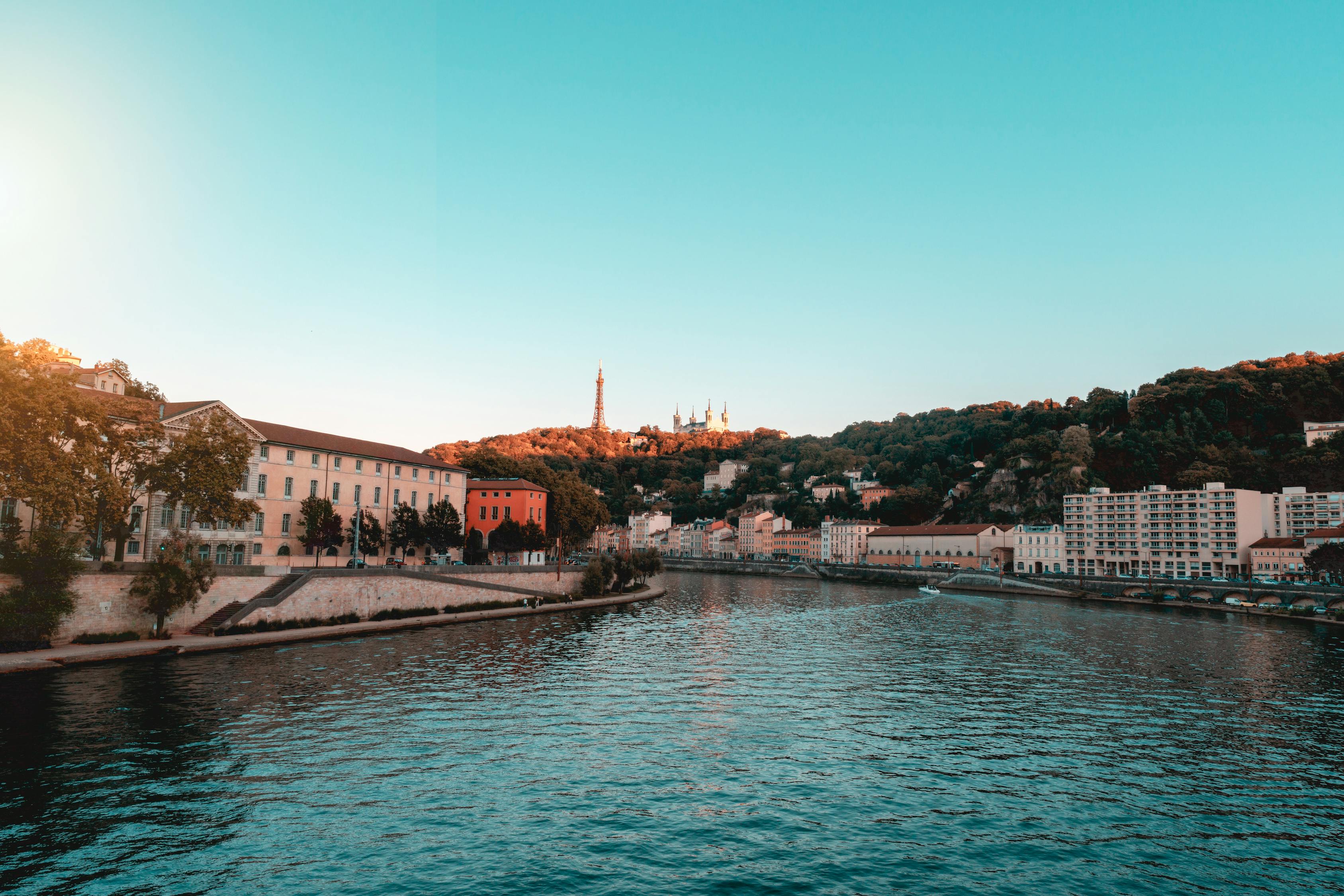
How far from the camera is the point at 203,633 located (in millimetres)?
45250

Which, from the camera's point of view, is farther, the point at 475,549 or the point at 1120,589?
the point at 1120,589

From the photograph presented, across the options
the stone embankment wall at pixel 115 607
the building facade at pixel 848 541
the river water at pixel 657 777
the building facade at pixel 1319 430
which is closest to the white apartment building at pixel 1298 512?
the building facade at pixel 1319 430

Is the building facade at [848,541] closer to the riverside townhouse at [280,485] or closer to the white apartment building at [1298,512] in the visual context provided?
the white apartment building at [1298,512]

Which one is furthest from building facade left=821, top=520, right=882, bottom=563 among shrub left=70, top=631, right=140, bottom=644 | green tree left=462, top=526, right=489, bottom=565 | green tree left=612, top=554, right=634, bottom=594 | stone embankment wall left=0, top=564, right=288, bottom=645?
shrub left=70, top=631, right=140, bottom=644

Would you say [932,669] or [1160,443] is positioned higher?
[1160,443]

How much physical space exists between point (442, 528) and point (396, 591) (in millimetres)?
17629

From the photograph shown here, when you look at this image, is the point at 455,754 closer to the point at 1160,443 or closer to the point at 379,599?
the point at 379,599

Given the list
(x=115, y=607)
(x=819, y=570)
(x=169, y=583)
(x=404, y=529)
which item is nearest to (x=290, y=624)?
(x=169, y=583)

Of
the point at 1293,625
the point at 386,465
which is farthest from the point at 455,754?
the point at 1293,625

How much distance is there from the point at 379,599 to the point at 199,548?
12.2 meters

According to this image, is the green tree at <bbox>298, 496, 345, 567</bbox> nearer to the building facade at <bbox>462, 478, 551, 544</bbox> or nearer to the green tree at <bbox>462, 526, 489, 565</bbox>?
the green tree at <bbox>462, 526, 489, 565</bbox>

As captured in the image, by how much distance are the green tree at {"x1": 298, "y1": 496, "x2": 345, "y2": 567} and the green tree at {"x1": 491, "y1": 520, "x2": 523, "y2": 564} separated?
21.8 m

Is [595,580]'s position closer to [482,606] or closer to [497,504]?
[482,606]

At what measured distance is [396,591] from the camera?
58344 millimetres
